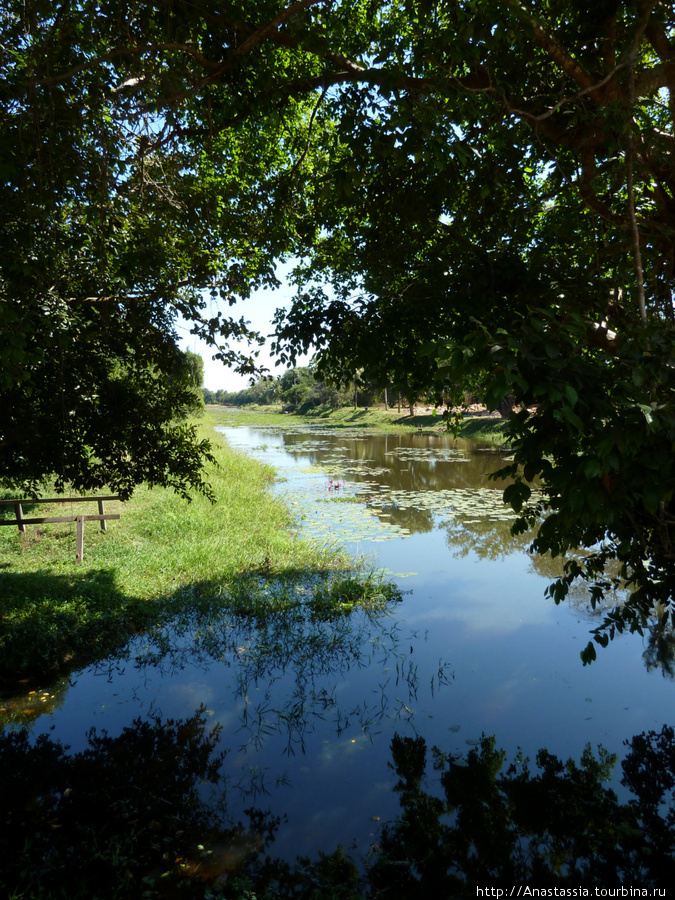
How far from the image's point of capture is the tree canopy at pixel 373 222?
2.88 m

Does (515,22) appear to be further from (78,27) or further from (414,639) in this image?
(414,639)

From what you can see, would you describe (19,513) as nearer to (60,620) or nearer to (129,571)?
(129,571)

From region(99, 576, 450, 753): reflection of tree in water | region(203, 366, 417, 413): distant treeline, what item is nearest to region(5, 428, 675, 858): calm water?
region(99, 576, 450, 753): reflection of tree in water

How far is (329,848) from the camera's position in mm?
3498

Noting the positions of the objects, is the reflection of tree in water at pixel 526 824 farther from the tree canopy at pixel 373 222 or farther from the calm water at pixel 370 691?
the tree canopy at pixel 373 222

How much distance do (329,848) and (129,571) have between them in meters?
5.60

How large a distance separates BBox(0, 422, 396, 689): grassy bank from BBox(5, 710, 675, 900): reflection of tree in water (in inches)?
56.3

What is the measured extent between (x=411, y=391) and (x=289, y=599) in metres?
3.58

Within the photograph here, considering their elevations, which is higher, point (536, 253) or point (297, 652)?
point (536, 253)

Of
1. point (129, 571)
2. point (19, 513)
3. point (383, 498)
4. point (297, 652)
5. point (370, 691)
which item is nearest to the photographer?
point (370, 691)

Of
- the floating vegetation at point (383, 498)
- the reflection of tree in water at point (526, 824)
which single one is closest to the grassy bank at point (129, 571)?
the floating vegetation at point (383, 498)

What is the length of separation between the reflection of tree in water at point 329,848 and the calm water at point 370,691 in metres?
0.17

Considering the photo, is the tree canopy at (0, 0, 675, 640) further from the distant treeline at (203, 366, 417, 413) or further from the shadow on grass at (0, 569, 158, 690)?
the distant treeline at (203, 366, 417, 413)

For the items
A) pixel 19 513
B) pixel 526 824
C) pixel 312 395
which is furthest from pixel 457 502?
pixel 312 395
